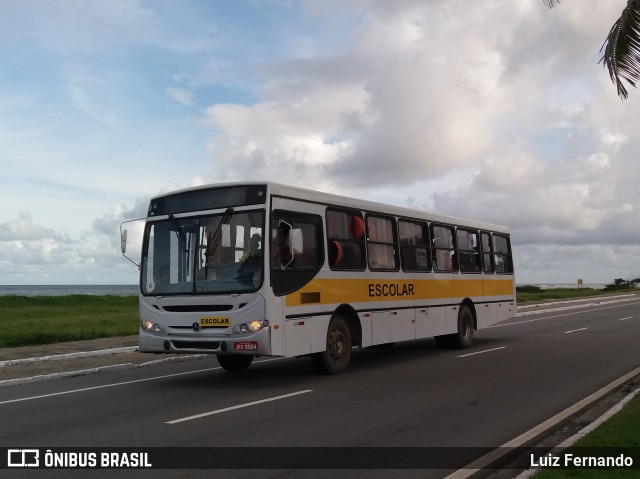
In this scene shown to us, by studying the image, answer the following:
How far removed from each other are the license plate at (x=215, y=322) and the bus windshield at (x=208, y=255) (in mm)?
426

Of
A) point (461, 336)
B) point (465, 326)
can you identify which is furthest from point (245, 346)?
point (465, 326)

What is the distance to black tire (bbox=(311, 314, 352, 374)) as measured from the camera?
13.0m

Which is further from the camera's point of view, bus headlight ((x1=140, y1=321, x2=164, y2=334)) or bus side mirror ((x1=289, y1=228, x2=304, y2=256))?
bus headlight ((x1=140, y1=321, x2=164, y2=334))

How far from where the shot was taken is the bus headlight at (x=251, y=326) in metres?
11.3

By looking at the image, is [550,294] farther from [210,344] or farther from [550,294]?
[210,344]

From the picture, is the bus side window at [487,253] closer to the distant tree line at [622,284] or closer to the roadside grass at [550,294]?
the roadside grass at [550,294]

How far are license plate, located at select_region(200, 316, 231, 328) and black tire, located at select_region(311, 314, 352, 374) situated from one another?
2.19m

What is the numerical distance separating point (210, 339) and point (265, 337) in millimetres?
968

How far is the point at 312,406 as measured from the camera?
32.9 feet

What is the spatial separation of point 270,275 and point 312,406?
238 cm

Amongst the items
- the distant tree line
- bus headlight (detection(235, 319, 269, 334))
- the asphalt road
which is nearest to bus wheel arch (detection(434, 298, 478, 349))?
the asphalt road

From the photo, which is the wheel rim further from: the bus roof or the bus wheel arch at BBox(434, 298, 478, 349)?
the bus wheel arch at BBox(434, 298, 478, 349)

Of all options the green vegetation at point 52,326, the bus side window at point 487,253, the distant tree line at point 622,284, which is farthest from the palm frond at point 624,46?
the distant tree line at point 622,284

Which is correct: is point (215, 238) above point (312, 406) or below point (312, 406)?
above
